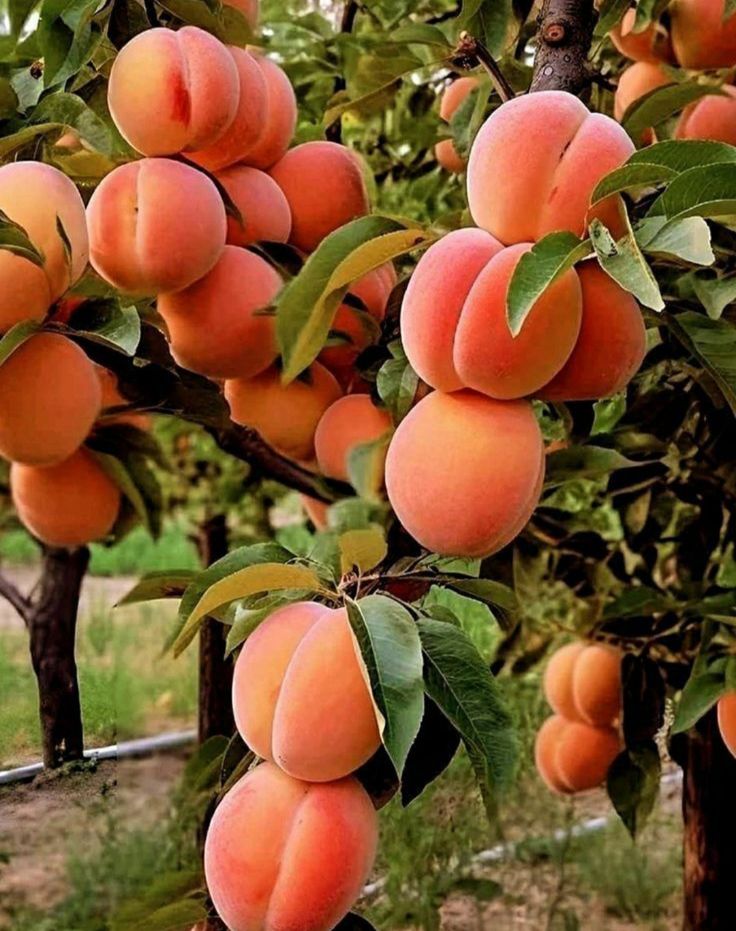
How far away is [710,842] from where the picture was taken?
1.48 metres

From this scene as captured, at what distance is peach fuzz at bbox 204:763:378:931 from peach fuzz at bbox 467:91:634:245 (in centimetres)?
31

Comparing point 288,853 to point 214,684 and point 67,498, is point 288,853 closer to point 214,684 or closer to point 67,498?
point 67,498

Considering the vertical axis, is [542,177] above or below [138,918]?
above

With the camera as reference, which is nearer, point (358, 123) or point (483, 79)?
point (483, 79)

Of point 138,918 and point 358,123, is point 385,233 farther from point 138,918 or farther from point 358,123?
point 358,123

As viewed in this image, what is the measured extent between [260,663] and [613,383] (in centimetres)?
24

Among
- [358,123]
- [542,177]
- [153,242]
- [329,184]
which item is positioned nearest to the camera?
[542,177]

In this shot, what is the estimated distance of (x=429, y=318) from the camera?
1.95ft

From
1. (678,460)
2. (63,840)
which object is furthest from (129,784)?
(678,460)

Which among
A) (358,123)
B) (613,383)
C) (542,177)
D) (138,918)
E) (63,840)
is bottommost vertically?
(63,840)

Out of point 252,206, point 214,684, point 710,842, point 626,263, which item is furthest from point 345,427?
point 710,842

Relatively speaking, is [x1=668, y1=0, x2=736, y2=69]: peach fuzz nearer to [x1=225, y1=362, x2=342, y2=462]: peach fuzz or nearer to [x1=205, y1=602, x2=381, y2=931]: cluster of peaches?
[x1=225, y1=362, x2=342, y2=462]: peach fuzz

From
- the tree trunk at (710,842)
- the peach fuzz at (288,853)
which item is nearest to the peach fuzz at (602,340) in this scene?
the peach fuzz at (288,853)

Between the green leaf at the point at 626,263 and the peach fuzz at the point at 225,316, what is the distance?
32 cm
